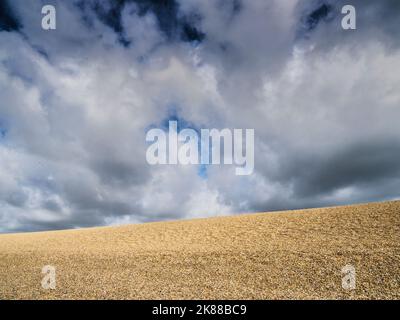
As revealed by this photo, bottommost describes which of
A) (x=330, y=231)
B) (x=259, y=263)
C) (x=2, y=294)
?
(x=2, y=294)

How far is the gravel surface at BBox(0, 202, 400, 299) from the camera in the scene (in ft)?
34.7

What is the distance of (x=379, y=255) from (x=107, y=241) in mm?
21550

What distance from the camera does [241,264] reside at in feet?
45.1

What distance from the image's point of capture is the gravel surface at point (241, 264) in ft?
34.7

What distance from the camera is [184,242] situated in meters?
20.9

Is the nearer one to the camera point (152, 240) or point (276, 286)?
point (276, 286)

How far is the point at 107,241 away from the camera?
25.0m
